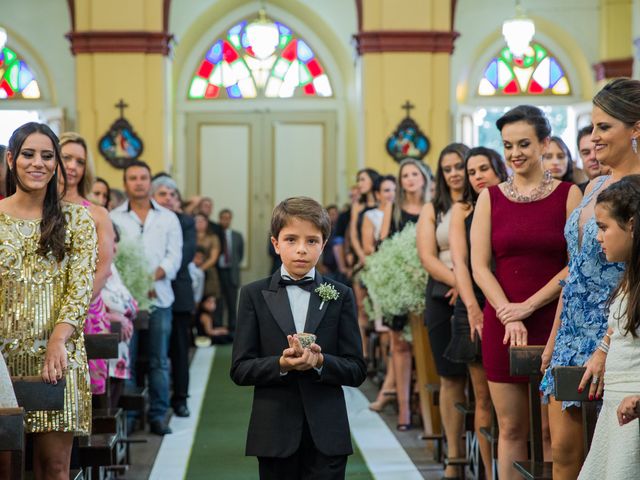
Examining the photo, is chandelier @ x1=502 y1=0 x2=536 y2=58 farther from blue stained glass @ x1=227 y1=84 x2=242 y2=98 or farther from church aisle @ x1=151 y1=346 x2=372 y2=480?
church aisle @ x1=151 y1=346 x2=372 y2=480

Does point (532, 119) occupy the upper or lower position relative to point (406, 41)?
lower

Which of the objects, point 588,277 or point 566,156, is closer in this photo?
point 588,277

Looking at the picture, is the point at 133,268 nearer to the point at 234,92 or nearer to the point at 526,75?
the point at 234,92

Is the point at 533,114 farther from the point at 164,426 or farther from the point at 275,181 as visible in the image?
the point at 275,181

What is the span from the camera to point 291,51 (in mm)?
20156

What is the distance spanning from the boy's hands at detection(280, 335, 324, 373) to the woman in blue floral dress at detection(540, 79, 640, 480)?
1039mm

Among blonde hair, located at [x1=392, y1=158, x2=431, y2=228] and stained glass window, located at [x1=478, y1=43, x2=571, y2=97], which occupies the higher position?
stained glass window, located at [x1=478, y1=43, x2=571, y2=97]

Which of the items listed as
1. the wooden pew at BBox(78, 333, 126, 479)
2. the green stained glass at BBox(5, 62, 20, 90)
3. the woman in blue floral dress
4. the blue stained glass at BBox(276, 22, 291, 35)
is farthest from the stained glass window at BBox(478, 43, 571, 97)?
the woman in blue floral dress

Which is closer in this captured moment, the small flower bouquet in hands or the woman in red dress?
the woman in red dress

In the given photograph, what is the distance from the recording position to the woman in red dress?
5.13 metres

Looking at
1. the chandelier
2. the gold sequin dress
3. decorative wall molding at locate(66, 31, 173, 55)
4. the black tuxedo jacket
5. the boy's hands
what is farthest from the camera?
decorative wall molding at locate(66, 31, 173, 55)

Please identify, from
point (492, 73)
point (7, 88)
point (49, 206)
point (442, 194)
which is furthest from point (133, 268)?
point (492, 73)

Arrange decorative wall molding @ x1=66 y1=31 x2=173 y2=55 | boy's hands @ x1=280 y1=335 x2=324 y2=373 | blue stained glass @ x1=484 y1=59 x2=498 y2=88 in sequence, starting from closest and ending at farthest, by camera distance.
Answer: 1. boy's hands @ x1=280 y1=335 x2=324 y2=373
2. decorative wall molding @ x1=66 y1=31 x2=173 y2=55
3. blue stained glass @ x1=484 y1=59 x2=498 y2=88

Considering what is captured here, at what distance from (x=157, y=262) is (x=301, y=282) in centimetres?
494
